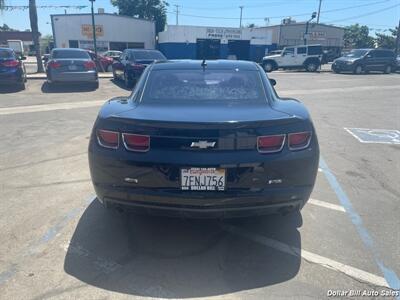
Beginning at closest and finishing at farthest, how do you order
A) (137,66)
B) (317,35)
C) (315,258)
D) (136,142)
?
(136,142) < (315,258) < (137,66) < (317,35)

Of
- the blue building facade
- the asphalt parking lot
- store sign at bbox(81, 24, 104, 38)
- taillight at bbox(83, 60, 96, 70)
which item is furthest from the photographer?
the blue building facade

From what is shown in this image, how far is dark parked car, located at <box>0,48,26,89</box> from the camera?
12.6m

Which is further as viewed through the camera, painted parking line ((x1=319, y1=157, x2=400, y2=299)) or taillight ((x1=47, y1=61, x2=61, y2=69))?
taillight ((x1=47, y1=61, x2=61, y2=69))

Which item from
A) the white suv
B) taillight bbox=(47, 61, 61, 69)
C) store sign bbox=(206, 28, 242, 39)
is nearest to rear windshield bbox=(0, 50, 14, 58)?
taillight bbox=(47, 61, 61, 69)

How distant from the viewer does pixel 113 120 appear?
2.98 m

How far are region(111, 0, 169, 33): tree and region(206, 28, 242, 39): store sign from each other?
73.8 feet

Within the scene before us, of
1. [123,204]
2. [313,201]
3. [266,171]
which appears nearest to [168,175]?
[123,204]

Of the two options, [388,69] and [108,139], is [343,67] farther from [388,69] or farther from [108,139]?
[108,139]

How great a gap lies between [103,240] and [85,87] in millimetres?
12737

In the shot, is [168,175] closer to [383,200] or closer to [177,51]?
[383,200]

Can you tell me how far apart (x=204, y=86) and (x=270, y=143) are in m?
1.21

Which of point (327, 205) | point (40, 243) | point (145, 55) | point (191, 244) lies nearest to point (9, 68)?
point (145, 55)

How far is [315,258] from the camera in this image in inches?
122

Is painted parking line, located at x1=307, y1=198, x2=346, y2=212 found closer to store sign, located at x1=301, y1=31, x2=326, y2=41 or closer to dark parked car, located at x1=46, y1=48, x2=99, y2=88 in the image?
dark parked car, located at x1=46, y1=48, x2=99, y2=88
